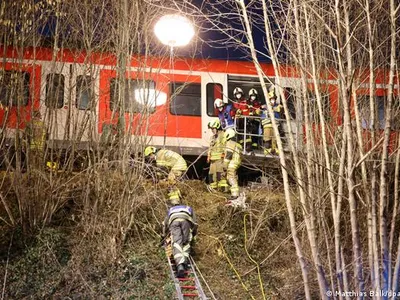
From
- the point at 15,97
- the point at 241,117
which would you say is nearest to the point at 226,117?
the point at 241,117

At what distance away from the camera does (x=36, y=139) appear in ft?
25.7

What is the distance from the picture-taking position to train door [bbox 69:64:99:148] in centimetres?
792

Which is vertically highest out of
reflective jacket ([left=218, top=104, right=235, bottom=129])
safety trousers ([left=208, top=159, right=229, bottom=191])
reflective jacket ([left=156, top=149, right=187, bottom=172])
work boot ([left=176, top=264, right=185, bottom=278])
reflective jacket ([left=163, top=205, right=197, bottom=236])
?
reflective jacket ([left=218, top=104, right=235, bottom=129])

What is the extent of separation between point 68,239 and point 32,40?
11.2 ft

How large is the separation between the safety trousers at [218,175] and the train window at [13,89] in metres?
4.05

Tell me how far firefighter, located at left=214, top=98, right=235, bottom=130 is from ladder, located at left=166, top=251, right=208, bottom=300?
3948 millimetres

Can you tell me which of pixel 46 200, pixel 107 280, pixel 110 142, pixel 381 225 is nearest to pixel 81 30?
pixel 110 142

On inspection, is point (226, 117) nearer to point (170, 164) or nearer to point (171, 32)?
point (170, 164)

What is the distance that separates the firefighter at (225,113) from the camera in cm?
1026

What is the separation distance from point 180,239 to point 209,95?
17.2 feet

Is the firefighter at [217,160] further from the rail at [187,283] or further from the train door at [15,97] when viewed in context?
the train door at [15,97]

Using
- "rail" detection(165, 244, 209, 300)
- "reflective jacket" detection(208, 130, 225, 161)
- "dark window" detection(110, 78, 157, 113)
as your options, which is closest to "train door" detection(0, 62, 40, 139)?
"dark window" detection(110, 78, 157, 113)

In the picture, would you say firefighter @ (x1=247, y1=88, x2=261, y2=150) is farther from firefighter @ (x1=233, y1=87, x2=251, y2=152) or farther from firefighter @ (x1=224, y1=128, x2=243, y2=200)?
firefighter @ (x1=224, y1=128, x2=243, y2=200)

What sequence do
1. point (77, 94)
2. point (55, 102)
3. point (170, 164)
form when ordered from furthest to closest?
point (170, 164) < point (77, 94) < point (55, 102)
